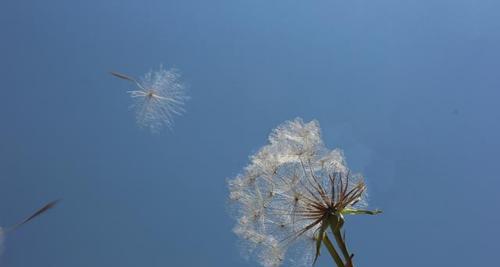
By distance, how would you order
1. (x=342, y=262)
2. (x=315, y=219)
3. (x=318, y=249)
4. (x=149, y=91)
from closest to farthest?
(x=342, y=262) → (x=318, y=249) → (x=315, y=219) → (x=149, y=91)

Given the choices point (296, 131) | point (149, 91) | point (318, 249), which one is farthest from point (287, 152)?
point (149, 91)

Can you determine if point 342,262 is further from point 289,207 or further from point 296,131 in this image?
point 296,131

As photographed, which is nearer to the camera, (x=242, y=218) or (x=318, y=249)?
(x=318, y=249)

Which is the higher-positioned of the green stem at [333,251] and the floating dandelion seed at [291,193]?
the floating dandelion seed at [291,193]

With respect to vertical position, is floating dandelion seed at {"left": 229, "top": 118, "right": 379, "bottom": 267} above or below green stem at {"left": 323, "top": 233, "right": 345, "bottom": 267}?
above

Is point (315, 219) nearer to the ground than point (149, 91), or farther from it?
nearer to the ground

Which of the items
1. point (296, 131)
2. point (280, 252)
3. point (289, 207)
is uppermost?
point (296, 131)

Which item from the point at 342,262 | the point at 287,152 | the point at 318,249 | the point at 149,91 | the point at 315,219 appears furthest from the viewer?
the point at 149,91
